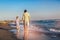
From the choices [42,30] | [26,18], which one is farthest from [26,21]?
[42,30]

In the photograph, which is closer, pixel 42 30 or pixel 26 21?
pixel 26 21

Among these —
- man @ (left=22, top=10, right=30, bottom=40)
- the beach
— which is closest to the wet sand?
the beach

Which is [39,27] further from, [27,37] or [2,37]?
[2,37]

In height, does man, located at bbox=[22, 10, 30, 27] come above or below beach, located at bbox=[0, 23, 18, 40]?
above

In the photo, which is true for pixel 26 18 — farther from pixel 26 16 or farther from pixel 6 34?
pixel 6 34

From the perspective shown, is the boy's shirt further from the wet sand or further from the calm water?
the wet sand

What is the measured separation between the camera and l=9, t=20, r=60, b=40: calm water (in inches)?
154

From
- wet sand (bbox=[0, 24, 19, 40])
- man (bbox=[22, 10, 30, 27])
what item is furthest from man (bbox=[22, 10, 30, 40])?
wet sand (bbox=[0, 24, 19, 40])

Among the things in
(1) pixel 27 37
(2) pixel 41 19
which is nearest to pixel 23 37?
(1) pixel 27 37

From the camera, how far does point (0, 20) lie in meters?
3.90

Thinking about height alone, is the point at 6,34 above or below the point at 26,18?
below

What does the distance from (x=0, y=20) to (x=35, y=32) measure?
456 mm

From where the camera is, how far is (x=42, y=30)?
405cm

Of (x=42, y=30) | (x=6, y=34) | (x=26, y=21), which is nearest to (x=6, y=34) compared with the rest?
(x=6, y=34)
